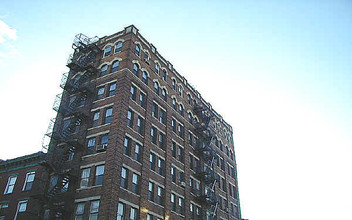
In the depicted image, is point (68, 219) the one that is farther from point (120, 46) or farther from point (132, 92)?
point (120, 46)

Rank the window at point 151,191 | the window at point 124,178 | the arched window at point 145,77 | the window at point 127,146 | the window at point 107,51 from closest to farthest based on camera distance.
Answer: the window at point 124,178, the window at point 127,146, the window at point 151,191, the arched window at point 145,77, the window at point 107,51

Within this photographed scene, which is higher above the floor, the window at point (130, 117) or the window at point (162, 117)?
the window at point (162, 117)

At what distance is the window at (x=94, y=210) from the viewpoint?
1044 inches

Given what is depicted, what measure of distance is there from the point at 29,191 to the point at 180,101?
21.5 meters

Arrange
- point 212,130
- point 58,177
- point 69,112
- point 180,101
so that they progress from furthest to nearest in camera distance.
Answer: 1. point 212,130
2. point 180,101
3. point 69,112
4. point 58,177

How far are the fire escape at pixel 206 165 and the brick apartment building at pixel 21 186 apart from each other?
60.3 feet

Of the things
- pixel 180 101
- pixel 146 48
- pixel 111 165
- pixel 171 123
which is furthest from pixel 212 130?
pixel 111 165

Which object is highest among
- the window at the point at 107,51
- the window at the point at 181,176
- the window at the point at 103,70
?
the window at the point at 107,51

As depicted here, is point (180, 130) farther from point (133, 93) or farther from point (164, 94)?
point (133, 93)

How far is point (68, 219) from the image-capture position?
27.8m

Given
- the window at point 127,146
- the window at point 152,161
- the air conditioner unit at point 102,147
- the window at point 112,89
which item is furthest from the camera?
the window at point 112,89

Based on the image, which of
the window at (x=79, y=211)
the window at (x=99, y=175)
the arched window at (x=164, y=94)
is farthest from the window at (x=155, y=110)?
the window at (x=79, y=211)

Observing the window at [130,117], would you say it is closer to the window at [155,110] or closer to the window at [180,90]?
the window at [155,110]

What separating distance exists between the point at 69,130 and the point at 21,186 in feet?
29.0
